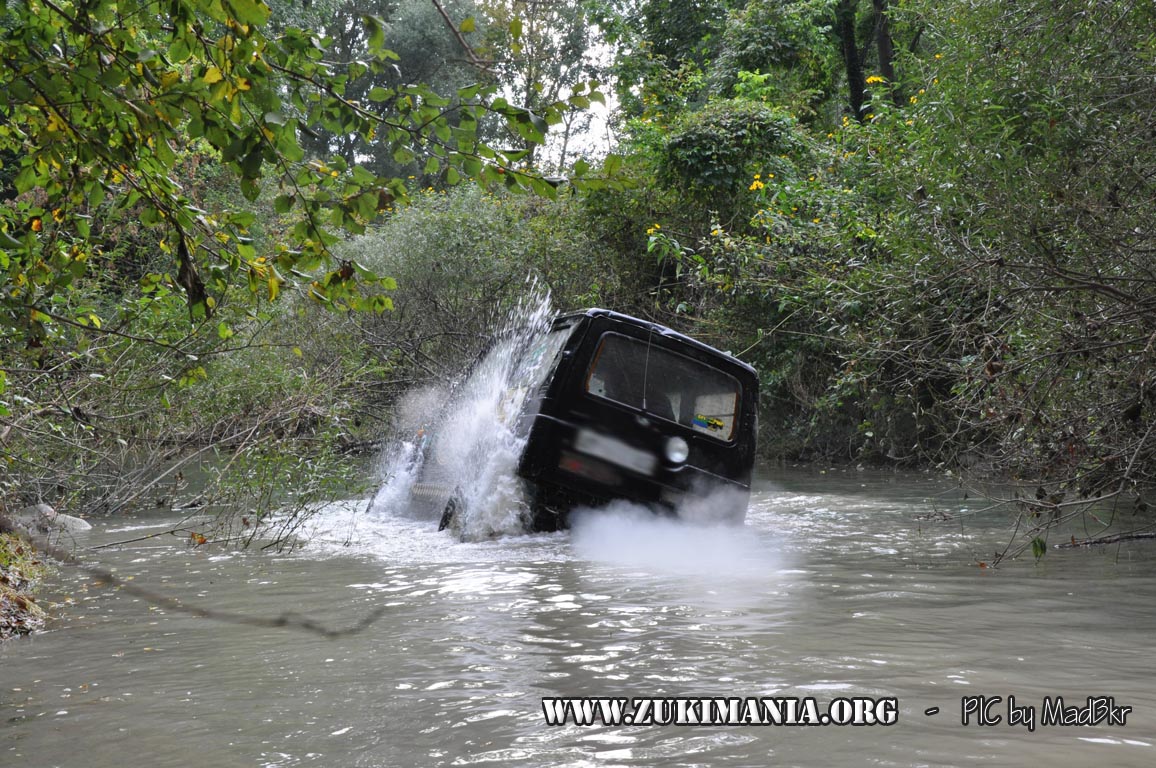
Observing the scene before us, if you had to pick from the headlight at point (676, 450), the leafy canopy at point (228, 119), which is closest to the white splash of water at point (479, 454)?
the headlight at point (676, 450)

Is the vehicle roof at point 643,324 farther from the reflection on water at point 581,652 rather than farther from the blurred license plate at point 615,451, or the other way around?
the reflection on water at point 581,652

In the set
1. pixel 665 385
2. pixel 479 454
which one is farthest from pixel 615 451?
pixel 479 454

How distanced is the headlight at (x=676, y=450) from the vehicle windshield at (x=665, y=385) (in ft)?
0.56

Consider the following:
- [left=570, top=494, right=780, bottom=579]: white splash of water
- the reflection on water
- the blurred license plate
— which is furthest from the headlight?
the reflection on water

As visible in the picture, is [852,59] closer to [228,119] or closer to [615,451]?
[615,451]

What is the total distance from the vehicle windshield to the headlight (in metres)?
0.17

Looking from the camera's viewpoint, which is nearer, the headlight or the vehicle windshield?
the vehicle windshield

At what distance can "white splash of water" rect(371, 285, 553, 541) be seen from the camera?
29.1ft

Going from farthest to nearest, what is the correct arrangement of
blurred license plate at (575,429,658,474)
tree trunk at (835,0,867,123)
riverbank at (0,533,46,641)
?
tree trunk at (835,0,867,123), blurred license plate at (575,429,658,474), riverbank at (0,533,46,641)

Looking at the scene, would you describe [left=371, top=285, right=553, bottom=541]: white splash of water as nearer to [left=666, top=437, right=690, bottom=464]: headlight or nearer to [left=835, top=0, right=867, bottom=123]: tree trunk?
[left=666, top=437, right=690, bottom=464]: headlight

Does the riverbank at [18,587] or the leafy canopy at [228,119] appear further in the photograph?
the riverbank at [18,587]

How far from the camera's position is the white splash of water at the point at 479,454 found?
887cm

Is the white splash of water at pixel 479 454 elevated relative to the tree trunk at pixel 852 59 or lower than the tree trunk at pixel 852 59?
lower

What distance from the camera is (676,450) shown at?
8812mm
